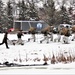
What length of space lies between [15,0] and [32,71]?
167 meters

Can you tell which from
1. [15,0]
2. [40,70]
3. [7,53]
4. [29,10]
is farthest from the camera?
[15,0]

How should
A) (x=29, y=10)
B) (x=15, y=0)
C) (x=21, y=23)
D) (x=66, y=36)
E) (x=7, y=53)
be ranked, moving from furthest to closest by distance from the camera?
(x=15, y=0) < (x=29, y=10) < (x=21, y=23) < (x=66, y=36) < (x=7, y=53)

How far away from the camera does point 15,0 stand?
177 metres

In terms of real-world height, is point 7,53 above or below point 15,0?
below

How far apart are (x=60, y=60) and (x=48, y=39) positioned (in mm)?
15692

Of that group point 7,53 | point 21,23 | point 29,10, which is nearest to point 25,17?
point 29,10

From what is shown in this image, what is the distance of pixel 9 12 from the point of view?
72.5 metres

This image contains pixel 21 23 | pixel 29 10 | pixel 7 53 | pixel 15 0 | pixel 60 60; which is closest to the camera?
pixel 60 60

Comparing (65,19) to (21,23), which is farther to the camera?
(65,19)

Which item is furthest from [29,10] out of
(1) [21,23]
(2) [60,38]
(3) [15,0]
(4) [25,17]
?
Answer: (3) [15,0]

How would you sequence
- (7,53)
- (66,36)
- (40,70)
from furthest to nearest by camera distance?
(66,36) → (7,53) → (40,70)

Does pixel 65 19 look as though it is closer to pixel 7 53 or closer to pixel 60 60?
pixel 7 53

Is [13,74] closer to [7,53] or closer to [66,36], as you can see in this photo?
[7,53]

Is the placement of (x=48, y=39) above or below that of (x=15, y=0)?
below
